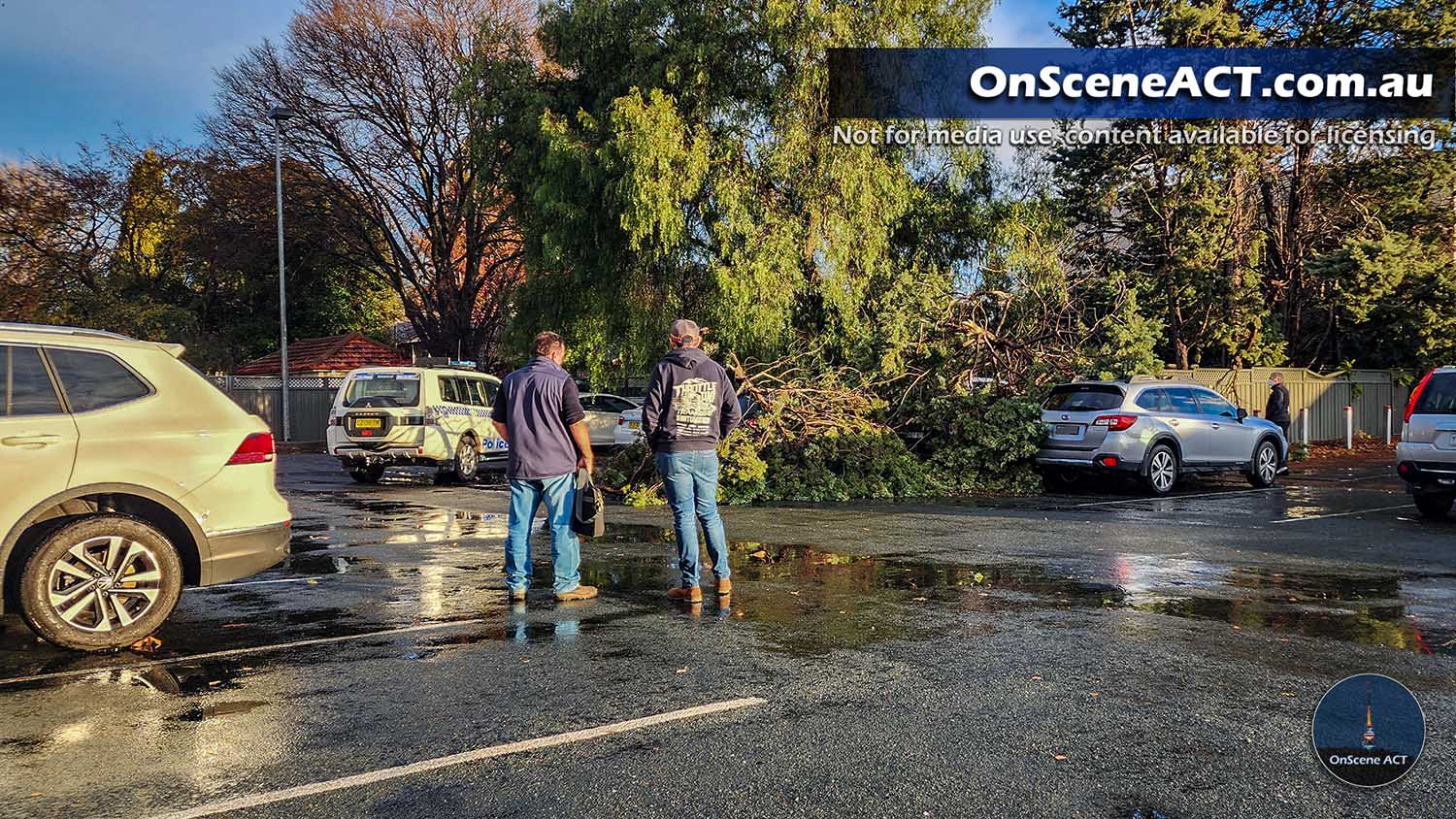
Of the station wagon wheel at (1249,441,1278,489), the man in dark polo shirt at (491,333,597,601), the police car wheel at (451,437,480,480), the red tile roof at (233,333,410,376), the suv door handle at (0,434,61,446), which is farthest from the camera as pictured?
the red tile roof at (233,333,410,376)

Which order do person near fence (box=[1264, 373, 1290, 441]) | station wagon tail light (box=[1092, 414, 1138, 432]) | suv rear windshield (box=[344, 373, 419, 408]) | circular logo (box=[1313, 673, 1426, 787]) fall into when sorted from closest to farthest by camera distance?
circular logo (box=[1313, 673, 1426, 787]) < station wagon tail light (box=[1092, 414, 1138, 432]) < suv rear windshield (box=[344, 373, 419, 408]) < person near fence (box=[1264, 373, 1290, 441])

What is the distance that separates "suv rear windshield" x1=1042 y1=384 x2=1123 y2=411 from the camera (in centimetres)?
1553

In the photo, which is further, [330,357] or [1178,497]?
[330,357]

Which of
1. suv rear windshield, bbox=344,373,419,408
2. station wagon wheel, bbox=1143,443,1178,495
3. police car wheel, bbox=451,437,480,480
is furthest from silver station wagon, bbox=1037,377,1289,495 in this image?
suv rear windshield, bbox=344,373,419,408

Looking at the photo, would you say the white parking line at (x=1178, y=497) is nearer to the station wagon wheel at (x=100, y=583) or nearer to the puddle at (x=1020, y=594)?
the puddle at (x=1020, y=594)

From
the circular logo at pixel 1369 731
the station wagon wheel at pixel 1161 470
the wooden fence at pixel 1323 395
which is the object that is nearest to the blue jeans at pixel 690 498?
the circular logo at pixel 1369 731

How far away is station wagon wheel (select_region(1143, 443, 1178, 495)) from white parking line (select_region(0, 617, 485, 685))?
37.2 feet

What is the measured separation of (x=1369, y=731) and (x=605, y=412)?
19425 millimetres

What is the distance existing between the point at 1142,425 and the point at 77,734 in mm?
13668

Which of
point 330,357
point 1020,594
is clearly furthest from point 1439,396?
point 330,357

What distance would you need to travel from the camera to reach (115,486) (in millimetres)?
6008

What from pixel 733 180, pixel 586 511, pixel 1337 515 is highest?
pixel 733 180

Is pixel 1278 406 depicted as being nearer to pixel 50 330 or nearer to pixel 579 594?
pixel 579 594

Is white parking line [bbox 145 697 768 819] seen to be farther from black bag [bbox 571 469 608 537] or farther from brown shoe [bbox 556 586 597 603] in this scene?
brown shoe [bbox 556 586 597 603]
